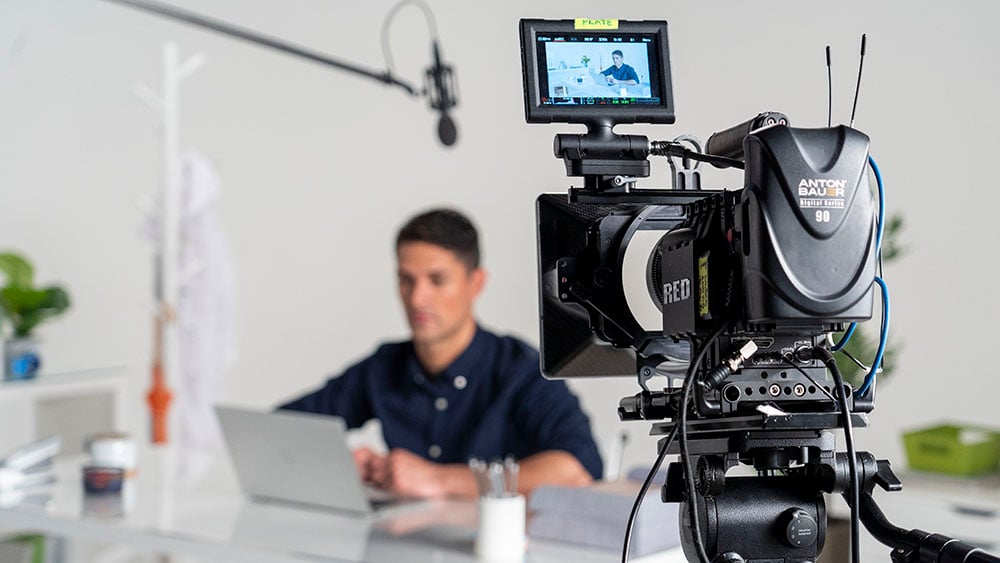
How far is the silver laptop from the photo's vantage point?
84.0 inches

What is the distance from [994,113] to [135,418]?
11.2 ft

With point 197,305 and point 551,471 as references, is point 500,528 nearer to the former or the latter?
point 551,471

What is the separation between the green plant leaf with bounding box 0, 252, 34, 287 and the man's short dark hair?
5.59 feet

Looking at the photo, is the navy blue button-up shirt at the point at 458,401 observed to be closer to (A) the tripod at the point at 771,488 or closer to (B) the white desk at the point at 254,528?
(B) the white desk at the point at 254,528

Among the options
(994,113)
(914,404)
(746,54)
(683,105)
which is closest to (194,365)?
(746,54)

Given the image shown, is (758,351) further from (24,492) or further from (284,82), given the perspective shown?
(284,82)

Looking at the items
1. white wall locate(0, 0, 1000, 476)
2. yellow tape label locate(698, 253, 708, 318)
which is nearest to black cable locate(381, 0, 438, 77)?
white wall locate(0, 0, 1000, 476)

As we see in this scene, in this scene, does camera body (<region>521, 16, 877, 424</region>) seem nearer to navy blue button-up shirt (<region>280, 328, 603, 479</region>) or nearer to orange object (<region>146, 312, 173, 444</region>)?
navy blue button-up shirt (<region>280, 328, 603, 479</region>)

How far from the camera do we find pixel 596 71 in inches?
40.8

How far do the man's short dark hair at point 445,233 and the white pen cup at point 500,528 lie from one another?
0.99 meters

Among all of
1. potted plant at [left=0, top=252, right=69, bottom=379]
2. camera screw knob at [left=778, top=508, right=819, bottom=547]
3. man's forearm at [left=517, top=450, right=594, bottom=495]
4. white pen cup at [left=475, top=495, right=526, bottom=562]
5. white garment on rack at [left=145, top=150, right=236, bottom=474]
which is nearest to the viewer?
camera screw knob at [left=778, top=508, right=819, bottom=547]

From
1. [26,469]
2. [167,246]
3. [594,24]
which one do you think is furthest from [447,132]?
[167,246]

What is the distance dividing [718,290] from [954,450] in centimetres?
221

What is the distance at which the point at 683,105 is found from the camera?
3.62ft
